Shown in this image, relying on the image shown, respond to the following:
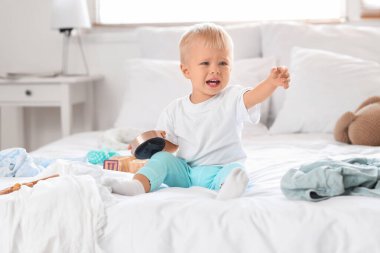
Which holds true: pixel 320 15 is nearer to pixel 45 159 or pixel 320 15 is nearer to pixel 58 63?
pixel 58 63

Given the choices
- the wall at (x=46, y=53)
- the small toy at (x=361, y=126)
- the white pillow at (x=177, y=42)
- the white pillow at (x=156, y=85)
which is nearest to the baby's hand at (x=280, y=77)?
the small toy at (x=361, y=126)

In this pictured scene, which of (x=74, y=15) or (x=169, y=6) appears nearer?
(x=74, y=15)

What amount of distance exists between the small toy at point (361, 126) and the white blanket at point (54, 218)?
1.18 meters

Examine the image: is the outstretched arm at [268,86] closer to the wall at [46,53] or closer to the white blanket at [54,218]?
the white blanket at [54,218]

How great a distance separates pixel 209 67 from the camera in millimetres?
1807

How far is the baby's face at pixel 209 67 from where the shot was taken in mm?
1802

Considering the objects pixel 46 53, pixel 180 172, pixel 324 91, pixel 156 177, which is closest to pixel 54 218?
pixel 156 177

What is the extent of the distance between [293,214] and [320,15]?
7.29 feet

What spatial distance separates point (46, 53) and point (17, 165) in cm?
188

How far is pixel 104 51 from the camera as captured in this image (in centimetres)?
353

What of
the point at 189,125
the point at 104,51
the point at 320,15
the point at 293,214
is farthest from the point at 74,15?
the point at 293,214

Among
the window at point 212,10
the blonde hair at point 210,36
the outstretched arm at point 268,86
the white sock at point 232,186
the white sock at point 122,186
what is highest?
the window at point 212,10

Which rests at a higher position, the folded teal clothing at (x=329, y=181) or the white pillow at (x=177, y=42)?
the white pillow at (x=177, y=42)

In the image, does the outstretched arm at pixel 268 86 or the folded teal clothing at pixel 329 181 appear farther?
the outstretched arm at pixel 268 86
